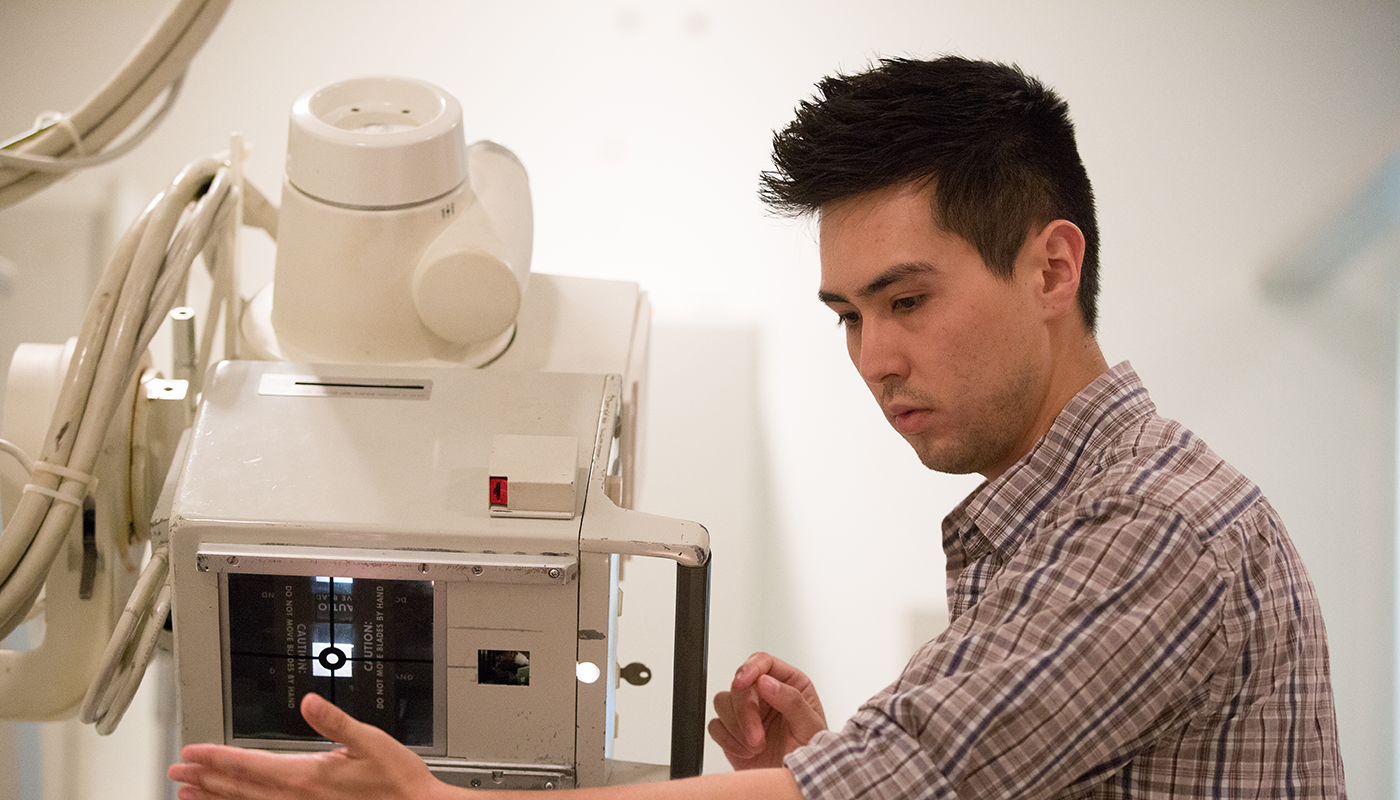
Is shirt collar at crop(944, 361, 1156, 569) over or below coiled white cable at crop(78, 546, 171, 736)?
over

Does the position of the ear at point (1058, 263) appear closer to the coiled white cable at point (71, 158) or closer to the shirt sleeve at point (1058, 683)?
the shirt sleeve at point (1058, 683)

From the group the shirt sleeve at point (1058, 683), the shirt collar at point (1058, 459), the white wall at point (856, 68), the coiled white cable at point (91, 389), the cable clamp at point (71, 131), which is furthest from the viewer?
the white wall at point (856, 68)

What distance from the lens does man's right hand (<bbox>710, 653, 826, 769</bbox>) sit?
38.1 inches

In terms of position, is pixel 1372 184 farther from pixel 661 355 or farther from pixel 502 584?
pixel 502 584

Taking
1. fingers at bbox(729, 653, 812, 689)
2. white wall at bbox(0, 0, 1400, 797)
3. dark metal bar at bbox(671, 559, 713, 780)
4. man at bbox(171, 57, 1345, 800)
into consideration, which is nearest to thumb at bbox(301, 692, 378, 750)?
man at bbox(171, 57, 1345, 800)

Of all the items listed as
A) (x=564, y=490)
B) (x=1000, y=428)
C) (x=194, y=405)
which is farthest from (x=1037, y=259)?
(x=194, y=405)

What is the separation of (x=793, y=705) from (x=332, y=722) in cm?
45

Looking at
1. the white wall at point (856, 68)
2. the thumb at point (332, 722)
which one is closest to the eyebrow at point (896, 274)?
the thumb at point (332, 722)

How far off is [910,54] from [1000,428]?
1.24m

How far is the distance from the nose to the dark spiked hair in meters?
0.09

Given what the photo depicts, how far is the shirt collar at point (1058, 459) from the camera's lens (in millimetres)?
780

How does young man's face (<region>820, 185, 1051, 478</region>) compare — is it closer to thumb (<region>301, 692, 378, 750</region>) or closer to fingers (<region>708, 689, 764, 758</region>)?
fingers (<region>708, 689, 764, 758</region>)

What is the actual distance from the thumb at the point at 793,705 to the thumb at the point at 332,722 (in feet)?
1.33

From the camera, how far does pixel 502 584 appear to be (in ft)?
2.56
